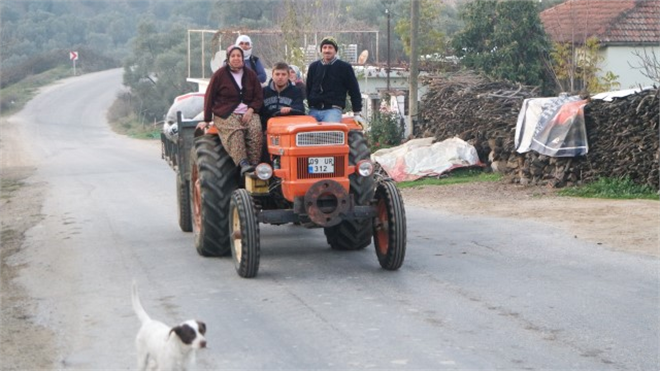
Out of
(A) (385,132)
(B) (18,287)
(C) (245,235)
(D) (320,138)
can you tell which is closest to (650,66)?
(A) (385,132)

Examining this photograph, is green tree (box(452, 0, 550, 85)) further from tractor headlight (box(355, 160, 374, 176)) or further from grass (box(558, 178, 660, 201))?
tractor headlight (box(355, 160, 374, 176))

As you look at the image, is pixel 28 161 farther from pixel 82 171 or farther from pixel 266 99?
pixel 266 99

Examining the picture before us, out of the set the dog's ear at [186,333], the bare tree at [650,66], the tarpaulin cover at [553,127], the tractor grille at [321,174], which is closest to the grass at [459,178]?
the tarpaulin cover at [553,127]

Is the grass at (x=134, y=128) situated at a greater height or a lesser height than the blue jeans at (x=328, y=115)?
lesser

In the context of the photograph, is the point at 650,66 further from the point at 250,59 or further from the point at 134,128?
the point at 134,128

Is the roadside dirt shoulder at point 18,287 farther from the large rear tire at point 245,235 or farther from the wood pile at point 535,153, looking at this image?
the wood pile at point 535,153

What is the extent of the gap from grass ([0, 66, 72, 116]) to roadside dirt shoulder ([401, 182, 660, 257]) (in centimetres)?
4780

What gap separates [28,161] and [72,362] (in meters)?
27.5

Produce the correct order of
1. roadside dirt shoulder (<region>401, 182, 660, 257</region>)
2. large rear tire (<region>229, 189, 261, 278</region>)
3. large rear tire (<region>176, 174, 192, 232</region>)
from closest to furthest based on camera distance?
large rear tire (<region>229, 189, 261, 278</region>), roadside dirt shoulder (<region>401, 182, 660, 257</region>), large rear tire (<region>176, 174, 192, 232</region>)

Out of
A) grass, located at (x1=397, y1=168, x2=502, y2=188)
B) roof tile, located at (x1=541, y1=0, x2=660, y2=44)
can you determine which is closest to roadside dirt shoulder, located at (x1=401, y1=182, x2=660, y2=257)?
grass, located at (x1=397, y1=168, x2=502, y2=188)

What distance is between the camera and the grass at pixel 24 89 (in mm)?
65688

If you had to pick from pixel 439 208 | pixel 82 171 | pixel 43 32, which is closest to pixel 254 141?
pixel 439 208

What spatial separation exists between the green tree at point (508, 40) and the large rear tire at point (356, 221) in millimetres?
18124

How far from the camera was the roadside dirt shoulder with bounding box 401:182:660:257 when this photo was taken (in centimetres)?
1395
